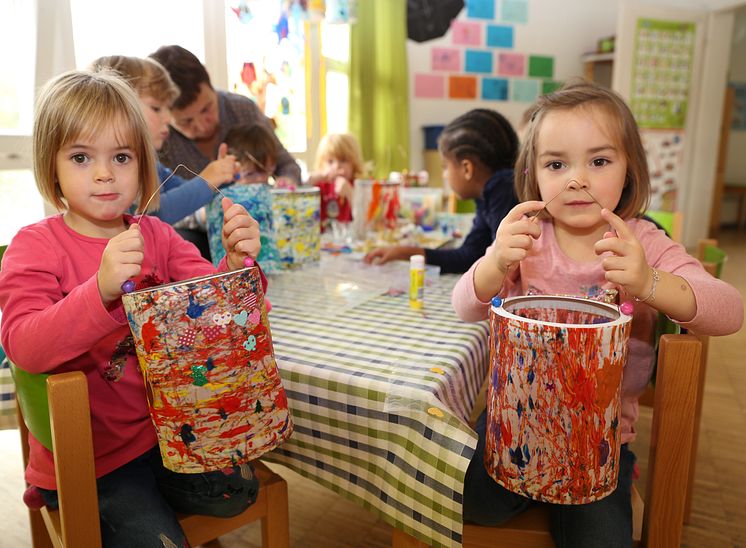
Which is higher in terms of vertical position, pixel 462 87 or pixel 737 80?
pixel 737 80

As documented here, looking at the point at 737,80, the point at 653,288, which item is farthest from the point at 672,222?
the point at 737,80

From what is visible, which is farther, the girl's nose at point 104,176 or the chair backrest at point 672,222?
the chair backrest at point 672,222

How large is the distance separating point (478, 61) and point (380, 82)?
1468mm

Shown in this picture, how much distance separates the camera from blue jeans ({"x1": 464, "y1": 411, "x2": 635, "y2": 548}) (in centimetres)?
86

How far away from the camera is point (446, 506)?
0.79 metres

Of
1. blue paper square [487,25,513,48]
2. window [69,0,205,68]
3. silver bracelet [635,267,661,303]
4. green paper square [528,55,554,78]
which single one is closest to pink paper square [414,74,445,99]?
blue paper square [487,25,513,48]

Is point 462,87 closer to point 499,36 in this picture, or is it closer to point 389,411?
point 499,36

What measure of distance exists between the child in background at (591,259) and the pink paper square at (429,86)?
4.55 meters

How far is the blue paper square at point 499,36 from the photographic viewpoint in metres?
5.60

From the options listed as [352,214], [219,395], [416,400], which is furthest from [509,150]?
[219,395]

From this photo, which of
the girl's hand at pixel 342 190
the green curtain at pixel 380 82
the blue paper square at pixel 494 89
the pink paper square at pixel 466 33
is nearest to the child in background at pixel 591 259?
the girl's hand at pixel 342 190

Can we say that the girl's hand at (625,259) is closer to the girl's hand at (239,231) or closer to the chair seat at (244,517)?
the girl's hand at (239,231)

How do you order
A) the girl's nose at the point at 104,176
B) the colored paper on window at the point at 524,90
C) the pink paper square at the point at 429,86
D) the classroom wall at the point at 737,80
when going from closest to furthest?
the girl's nose at the point at 104,176 → the pink paper square at the point at 429,86 → the colored paper on window at the point at 524,90 → the classroom wall at the point at 737,80

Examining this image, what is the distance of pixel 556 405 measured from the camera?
0.74 metres
